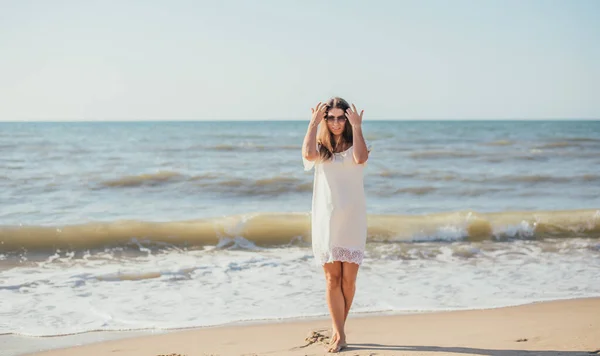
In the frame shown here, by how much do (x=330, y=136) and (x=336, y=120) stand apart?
129 mm

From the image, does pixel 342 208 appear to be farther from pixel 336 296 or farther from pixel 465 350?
pixel 465 350

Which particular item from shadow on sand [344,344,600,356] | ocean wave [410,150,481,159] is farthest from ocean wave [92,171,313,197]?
shadow on sand [344,344,600,356]

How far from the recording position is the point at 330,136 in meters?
4.63

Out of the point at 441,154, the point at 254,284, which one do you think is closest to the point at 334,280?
the point at 254,284

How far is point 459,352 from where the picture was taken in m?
4.76

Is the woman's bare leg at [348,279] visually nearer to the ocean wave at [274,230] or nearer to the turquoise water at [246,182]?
the ocean wave at [274,230]

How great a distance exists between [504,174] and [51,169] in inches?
579

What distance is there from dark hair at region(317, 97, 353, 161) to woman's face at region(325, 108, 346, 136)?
0.9 inches

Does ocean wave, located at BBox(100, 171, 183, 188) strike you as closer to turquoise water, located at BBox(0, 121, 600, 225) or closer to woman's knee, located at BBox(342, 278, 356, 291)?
turquoise water, located at BBox(0, 121, 600, 225)

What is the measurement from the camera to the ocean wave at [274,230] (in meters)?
10.5

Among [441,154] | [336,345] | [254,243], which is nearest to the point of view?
[336,345]

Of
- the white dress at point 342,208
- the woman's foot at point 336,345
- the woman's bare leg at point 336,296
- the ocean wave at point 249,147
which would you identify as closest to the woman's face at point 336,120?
the white dress at point 342,208

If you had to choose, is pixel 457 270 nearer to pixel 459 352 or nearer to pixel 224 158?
pixel 459 352

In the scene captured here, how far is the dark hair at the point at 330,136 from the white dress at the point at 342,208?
6 centimetres
